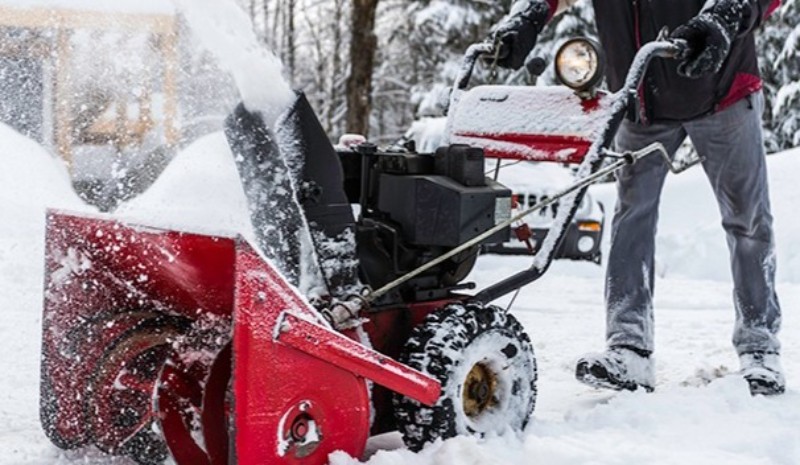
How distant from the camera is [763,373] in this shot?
12.0ft

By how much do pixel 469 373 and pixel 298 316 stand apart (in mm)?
738

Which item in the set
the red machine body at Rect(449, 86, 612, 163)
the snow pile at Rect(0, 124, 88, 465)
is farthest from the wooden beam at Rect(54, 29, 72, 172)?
the red machine body at Rect(449, 86, 612, 163)

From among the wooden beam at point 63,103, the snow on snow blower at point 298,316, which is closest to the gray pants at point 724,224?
the snow on snow blower at point 298,316

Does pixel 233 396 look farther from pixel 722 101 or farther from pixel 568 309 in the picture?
pixel 568 309

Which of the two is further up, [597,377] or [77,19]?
[77,19]

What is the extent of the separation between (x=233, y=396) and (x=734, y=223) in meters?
2.34

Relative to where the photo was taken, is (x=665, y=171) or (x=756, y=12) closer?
(x=756, y=12)

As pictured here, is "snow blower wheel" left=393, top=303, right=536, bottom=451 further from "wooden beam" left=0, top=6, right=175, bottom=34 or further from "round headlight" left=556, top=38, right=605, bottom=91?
"wooden beam" left=0, top=6, right=175, bottom=34

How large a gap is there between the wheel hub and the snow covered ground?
116 millimetres

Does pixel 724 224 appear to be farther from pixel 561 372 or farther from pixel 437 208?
pixel 437 208

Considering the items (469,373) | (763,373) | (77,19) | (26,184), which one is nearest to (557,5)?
(763,373)

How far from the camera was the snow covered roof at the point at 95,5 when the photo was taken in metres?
6.66

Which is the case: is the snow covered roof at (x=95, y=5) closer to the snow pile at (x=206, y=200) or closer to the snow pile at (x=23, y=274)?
the snow pile at (x=23, y=274)

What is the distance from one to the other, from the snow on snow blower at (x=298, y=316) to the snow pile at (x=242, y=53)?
4 cm
